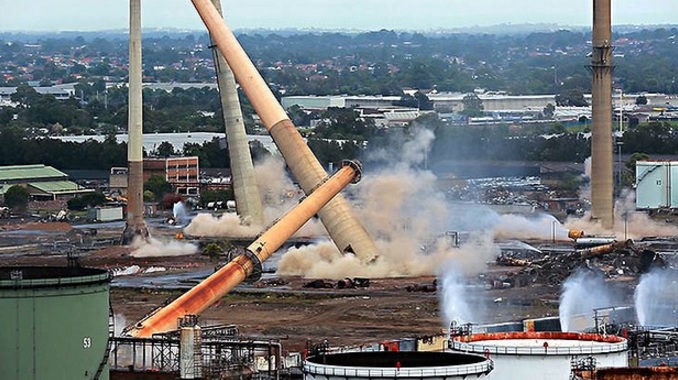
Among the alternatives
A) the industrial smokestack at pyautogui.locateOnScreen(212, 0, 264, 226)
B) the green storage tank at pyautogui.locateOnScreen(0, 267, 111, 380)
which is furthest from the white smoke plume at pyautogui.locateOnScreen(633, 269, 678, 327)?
the green storage tank at pyautogui.locateOnScreen(0, 267, 111, 380)

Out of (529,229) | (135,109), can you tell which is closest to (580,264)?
(529,229)

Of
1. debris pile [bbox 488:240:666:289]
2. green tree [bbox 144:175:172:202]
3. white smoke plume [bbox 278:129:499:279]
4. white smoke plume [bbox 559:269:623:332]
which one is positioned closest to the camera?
white smoke plume [bbox 559:269:623:332]

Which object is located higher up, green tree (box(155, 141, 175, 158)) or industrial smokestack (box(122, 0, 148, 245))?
→ green tree (box(155, 141, 175, 158))

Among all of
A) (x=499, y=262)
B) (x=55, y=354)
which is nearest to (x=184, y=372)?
(x=55, y=354)

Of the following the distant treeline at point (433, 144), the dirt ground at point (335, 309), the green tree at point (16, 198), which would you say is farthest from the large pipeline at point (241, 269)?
the distant treeline at point (433, 144)

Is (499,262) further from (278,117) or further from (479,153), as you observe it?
(479,153)

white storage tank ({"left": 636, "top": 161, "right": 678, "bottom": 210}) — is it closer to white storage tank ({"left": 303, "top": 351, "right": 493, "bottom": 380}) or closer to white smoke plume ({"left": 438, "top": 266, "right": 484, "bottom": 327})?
white smoke plume ({"left": 438, "top": 266, "right": 484, "bottom": 327})
